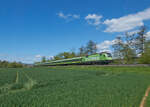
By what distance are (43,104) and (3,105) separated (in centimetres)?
181

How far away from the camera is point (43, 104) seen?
4852 millimetres

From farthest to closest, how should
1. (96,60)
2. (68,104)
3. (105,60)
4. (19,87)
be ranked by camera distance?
(96,60)
(105,60)
(19,87)
(68,104)

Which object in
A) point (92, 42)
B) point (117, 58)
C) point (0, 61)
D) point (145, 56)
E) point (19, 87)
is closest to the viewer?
point (19, 87)

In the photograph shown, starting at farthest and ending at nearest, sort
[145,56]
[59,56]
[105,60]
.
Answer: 1. [59,56]
2. [105,60]
3. [145,56]

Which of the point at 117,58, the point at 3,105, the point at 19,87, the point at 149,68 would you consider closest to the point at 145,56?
the point at 149,68

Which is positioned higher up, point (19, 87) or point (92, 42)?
point (92, 42)

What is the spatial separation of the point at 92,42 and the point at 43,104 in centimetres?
7117

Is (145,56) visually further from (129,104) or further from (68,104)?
(68,104)

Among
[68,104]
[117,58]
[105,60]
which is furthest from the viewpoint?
[117,58]

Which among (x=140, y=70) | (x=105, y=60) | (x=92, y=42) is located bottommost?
(x=140, y=70)

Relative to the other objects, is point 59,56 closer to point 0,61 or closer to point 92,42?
point 92,42

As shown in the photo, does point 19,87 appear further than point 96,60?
No

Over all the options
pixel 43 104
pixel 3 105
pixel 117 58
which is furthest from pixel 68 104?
pixel 117 58

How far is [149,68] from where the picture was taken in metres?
21.1
